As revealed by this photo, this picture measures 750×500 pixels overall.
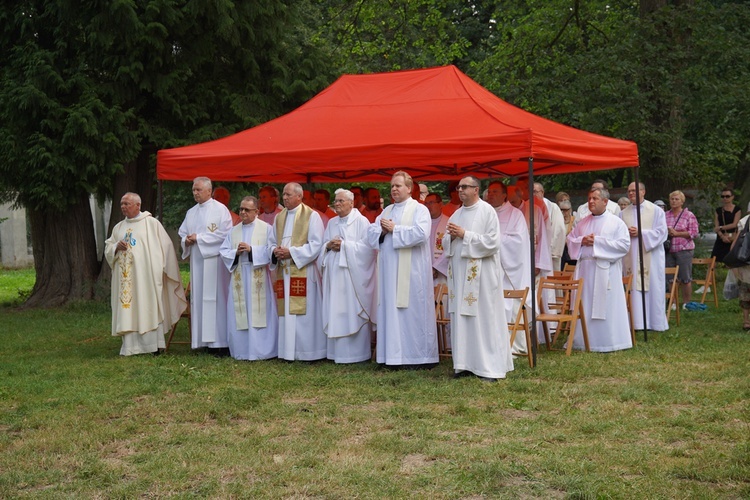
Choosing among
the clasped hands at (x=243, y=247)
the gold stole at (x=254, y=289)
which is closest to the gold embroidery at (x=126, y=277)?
the gold stole at (x=254, y=289)

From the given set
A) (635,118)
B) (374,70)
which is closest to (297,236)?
(635,118)

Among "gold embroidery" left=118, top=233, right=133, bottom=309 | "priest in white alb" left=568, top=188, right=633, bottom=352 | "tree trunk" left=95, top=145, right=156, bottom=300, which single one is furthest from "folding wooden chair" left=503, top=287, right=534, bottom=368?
"tree trunk" left=95, top=145, right=156, bottom=300

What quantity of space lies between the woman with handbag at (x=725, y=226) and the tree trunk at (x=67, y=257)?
1050 centimetres

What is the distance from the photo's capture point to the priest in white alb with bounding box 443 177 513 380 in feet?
30.4

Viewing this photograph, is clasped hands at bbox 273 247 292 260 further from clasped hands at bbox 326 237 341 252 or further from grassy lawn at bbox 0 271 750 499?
grassy lawn at bbox 0 271 750 499

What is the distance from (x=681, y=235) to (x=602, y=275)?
12.4 feet

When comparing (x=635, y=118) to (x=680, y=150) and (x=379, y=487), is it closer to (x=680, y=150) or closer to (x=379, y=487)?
(x=680, y=150)

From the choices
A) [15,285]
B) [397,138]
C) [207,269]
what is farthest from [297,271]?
[15,285]

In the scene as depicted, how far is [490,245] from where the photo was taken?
9391 mm

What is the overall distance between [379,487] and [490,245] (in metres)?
4.11

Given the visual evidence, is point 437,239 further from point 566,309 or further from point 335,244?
point 335,244

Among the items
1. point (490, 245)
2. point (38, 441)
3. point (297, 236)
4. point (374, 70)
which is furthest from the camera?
point (374, 70)

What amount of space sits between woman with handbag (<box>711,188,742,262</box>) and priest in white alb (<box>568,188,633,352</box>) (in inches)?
190

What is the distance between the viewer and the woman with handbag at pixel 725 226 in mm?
15680
